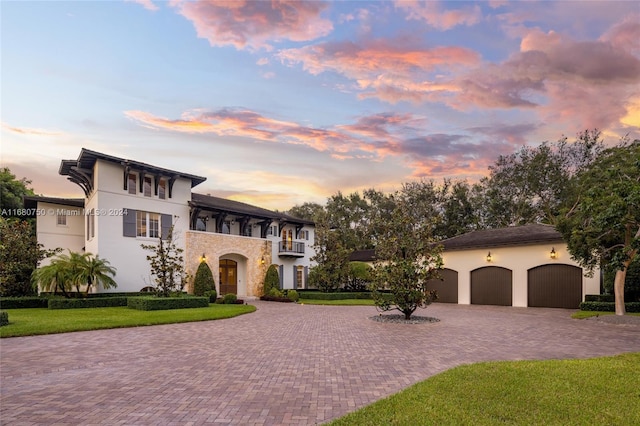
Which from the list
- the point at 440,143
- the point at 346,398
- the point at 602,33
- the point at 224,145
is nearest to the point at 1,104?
the point at 224,145

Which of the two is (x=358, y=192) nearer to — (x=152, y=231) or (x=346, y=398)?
(x=152, y=231)

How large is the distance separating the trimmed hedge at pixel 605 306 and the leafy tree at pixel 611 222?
6.36 ft

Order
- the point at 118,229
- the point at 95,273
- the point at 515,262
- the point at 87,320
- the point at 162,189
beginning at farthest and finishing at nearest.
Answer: the point at 162,189 → the point at 515,262 → the point at 118,229 → the point at 95,273 → the point at 87,320

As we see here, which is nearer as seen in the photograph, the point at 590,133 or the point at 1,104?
the point at 1,104

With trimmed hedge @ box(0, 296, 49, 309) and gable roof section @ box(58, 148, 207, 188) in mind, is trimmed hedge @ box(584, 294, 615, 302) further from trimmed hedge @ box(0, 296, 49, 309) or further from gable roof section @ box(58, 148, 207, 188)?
trimmed hedge @ box(0, 296, 49, 309)

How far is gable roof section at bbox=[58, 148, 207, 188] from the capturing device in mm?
20219

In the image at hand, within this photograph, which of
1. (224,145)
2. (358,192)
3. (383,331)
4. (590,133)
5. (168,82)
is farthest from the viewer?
(358,192)

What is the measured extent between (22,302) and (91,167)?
7798 mm

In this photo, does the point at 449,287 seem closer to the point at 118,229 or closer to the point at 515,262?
the point at 515,262

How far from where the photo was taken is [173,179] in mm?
23453

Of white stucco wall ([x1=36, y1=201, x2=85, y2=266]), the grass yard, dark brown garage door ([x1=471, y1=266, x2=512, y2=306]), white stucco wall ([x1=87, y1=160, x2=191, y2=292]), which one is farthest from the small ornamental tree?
the grass yard

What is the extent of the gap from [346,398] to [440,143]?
20804 millimetres

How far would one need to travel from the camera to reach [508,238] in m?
21.7

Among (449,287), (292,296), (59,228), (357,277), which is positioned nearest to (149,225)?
(59,228)
